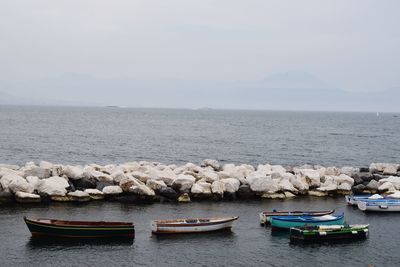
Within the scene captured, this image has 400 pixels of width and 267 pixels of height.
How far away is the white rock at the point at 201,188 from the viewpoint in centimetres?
3934

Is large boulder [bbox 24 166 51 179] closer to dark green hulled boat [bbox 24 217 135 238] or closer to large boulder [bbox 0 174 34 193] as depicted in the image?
large boulder [bbox 0 174 34 193]

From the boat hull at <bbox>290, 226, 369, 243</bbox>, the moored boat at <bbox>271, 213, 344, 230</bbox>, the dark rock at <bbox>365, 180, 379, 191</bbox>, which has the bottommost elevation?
the boat hull at <bbox>290, 226, 369, 243</bbox>

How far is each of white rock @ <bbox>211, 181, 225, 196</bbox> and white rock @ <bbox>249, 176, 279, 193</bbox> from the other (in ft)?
8.25

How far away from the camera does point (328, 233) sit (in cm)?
3017

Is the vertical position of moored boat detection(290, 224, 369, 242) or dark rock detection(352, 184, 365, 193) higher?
dark rock detection(352, 184, 365, 193)

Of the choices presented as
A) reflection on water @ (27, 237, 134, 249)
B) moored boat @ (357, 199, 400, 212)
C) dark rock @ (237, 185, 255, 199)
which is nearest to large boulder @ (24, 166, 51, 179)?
reflection on water @ (27, 237, 134, 249)

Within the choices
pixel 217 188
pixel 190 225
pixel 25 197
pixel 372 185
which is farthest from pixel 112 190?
pixel 372 185

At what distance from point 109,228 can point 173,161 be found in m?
39.7

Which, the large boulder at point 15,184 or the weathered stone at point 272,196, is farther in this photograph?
the weathered stone at point 272,196

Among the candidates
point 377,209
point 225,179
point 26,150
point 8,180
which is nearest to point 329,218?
point 377,209

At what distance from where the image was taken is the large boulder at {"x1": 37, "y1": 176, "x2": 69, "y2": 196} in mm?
36719

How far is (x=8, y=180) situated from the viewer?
36969 mm

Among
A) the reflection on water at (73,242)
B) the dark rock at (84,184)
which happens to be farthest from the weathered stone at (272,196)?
the reflection on water at (73,242)

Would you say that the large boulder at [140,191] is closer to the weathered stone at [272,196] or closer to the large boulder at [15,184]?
the large boulder at [15,184]
